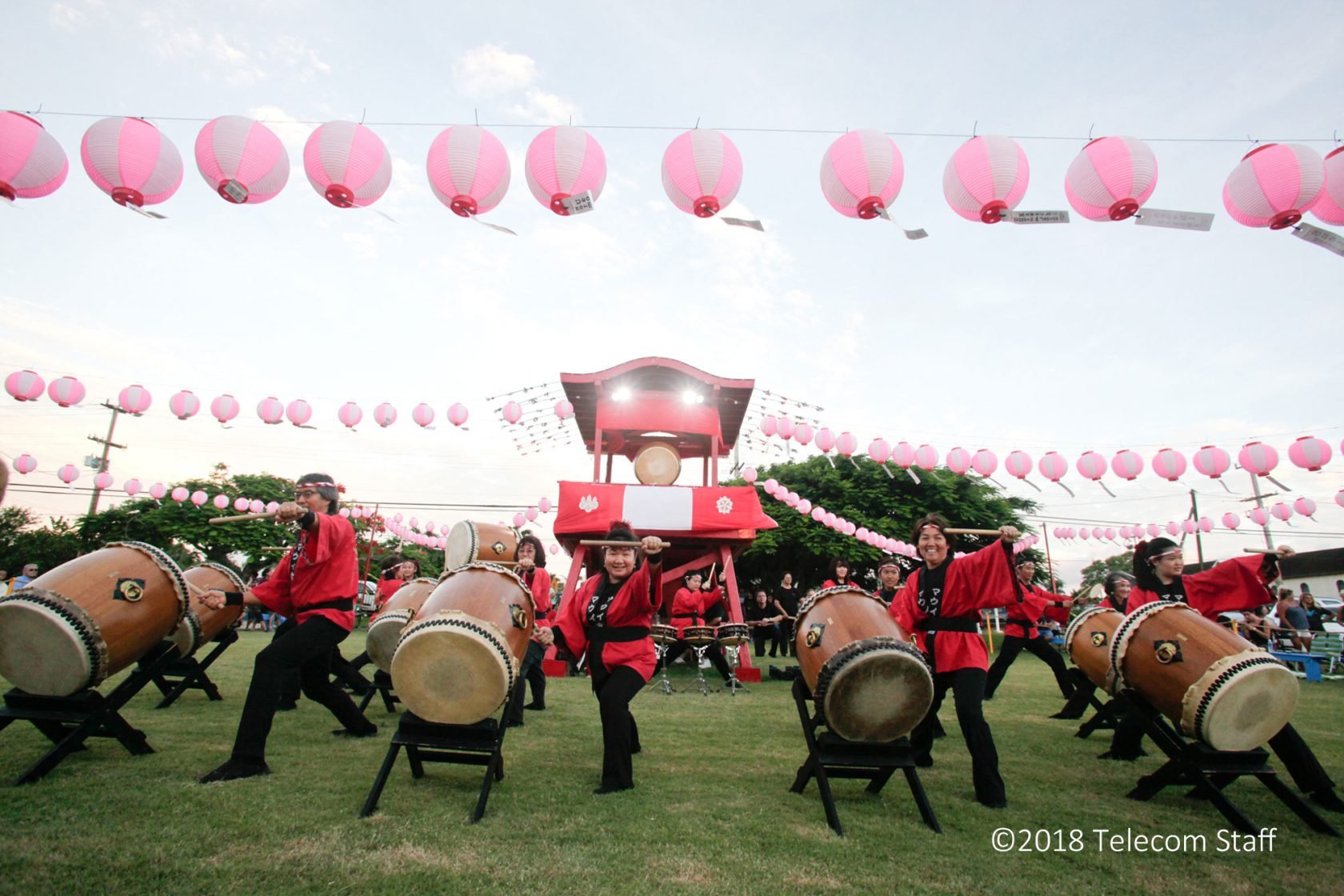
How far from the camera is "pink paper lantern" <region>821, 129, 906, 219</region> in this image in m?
4.43

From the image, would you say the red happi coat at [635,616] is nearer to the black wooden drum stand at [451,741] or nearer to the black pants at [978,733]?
the black wooden drum stand at [451,741]

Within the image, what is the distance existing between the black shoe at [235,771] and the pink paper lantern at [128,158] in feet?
12.5

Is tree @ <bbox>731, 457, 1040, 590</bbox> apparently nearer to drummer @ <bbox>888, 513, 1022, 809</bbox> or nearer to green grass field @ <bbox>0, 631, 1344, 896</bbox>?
green grass field @ <bbox>0, 631, 1344, 896</bbox>

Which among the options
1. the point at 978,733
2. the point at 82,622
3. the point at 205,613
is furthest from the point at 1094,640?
the point at 205,613

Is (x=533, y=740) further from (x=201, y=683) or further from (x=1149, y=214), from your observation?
(x=1149, y=214)

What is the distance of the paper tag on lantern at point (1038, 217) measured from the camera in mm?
4345

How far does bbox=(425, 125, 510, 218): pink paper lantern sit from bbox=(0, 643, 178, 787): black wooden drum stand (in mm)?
3465

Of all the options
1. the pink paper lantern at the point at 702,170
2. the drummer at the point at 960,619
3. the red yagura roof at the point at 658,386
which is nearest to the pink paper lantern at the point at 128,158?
the pink paper lantern at the point at 702,170

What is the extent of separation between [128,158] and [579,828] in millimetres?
5023

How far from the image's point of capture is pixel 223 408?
9.62 meters

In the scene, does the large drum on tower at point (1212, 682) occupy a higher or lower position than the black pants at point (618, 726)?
higher

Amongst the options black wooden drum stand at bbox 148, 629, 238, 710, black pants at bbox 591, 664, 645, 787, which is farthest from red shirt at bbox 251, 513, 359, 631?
black pants at bbox 591, 664, 645, 787

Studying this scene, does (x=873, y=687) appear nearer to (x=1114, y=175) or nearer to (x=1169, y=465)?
(x=1114, y=175)

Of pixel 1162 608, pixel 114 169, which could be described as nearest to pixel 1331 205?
pixel 1162 608
